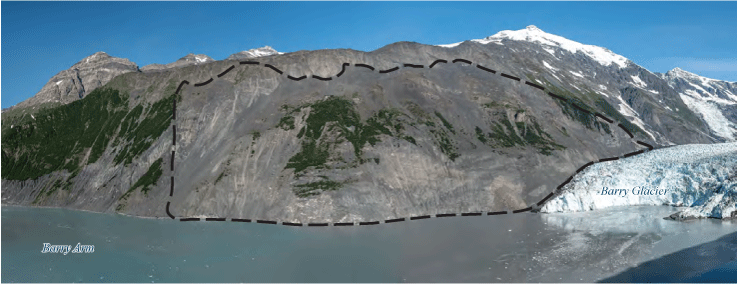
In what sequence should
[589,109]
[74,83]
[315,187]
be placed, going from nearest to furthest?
[315,187] < [589,109] < [74,83]

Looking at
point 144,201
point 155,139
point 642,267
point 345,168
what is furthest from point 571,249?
point 155,139

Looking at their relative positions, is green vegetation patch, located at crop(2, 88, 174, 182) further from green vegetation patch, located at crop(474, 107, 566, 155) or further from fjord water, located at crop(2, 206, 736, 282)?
green vegetation patch, located at crop(474, 107, 566, 155)

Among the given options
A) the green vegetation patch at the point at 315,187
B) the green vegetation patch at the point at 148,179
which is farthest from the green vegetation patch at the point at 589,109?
the green vegetation patch at the point at 148,179

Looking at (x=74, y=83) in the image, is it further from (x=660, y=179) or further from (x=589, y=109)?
(x=660, y=179)

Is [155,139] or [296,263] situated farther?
[155,139]

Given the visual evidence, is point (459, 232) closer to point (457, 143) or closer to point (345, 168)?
point (345, 168)

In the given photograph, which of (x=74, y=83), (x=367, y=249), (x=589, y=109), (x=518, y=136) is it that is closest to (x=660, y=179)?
(x=518, y=136)
